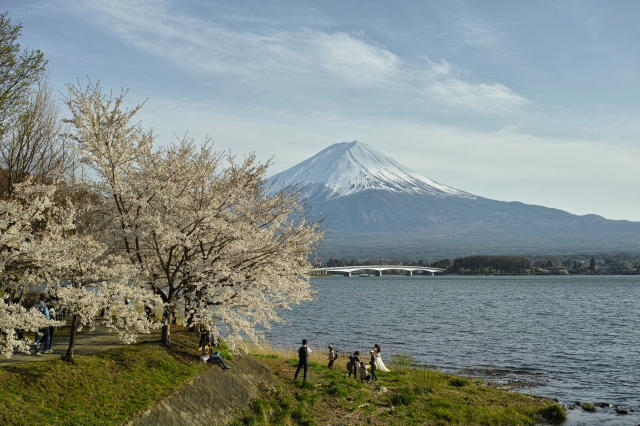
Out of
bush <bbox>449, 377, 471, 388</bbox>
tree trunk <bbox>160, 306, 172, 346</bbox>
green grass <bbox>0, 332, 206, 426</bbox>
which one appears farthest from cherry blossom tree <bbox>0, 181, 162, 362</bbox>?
bush <bbox>449, 377, 471, 388</bbox>

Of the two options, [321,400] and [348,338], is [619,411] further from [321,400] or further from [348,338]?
[348,338]

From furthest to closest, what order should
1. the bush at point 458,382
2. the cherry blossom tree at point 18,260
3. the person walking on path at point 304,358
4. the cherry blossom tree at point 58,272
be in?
the bush at point 458,382 → the person walking on path at point 304,358 → the cherry blossom tree at point 58,272 → the cherry blossom tree at point 18,260

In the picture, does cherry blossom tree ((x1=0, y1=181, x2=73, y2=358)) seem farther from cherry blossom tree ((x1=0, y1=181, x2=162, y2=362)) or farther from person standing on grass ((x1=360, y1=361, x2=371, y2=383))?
person standing on grass ((x1=360, y1=361, x2=371, y2=383))

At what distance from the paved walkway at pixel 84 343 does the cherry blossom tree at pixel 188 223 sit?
1933 millimetres

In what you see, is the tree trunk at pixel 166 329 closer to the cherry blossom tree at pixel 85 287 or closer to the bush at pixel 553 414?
the cherry blossom tree at pixel 85 287

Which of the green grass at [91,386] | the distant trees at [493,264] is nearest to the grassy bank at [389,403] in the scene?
the green grass at [91,386]

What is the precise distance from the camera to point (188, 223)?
62.2 feet

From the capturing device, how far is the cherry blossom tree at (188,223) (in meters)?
18.3

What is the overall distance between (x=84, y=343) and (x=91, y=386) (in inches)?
202

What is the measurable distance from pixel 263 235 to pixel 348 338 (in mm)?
26963

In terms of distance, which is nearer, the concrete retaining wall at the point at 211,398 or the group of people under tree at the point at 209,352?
the concrete retaining wall at the point at 211,398

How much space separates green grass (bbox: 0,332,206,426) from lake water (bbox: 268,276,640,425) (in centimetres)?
1518

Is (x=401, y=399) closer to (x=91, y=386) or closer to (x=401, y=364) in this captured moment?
(x=401, y=364)

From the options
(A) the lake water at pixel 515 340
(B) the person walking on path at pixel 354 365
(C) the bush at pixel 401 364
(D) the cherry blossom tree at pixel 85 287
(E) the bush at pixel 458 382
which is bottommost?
(A) the lake water at pixel 515 340
